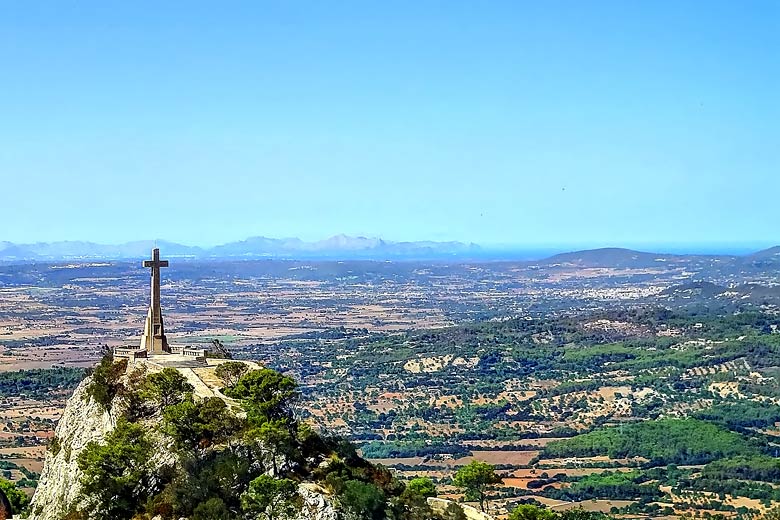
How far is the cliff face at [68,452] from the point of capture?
34.1 meters

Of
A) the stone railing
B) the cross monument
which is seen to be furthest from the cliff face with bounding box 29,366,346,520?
the stone railing

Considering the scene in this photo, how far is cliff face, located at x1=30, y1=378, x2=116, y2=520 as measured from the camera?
112 feet

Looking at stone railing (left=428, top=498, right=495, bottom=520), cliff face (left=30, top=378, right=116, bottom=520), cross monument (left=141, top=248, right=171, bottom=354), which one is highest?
cross monument (left=141, top=248, right=171, bottom=354)

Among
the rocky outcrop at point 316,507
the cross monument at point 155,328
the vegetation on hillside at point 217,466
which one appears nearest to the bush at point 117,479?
the vegetation on hillside at point 217,466

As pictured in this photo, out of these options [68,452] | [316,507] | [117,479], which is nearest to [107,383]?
[68,452]

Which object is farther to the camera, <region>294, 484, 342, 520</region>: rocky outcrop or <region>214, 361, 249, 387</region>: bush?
<region>214, 361, 249, 387</region>: bush

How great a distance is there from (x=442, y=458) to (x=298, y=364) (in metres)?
62.0

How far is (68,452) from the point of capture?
37531 millimetres

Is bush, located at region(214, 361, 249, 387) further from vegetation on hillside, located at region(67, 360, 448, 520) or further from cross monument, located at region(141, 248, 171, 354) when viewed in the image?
cross monument, located at region(141, 248, 171, 354)

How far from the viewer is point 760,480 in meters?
82.2

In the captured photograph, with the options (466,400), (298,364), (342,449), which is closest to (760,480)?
(466,400)

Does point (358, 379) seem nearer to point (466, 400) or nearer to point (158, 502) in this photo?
point (466, 400)

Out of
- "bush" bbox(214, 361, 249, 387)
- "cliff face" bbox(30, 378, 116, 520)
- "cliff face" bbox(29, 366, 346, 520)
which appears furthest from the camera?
"bush" bbox(214, 361, 249, 387)

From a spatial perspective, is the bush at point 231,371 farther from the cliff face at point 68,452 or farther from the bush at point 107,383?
the cliff face at point 68,452
